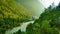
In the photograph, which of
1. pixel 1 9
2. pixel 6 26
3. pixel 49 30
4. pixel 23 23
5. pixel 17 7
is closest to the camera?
pixel 49 30

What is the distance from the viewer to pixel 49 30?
139 inches

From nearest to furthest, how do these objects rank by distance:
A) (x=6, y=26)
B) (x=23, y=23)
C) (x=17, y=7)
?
(x=6, y=26), (x=23, y=23), (x=17, y=7)

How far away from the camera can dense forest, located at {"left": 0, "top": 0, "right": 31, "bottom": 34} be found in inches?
209

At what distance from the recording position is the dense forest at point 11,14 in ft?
17.4

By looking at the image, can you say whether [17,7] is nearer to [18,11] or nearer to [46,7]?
[18,11]

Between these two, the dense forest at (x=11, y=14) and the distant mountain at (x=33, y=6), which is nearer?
the dense forest at (x=11, y=14)

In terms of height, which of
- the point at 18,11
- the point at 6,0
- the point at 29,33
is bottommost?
the point at 29,33

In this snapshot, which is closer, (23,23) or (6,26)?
(6,26)

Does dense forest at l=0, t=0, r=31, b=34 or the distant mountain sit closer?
dense forest at l=0, t=0, r=31, b=34

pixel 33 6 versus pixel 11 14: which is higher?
pixel 33 6

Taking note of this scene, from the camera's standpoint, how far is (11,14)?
243 inches

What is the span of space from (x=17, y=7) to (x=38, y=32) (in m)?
3.29

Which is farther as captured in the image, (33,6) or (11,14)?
(33,6)

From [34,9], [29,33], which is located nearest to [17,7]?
[34,9]
